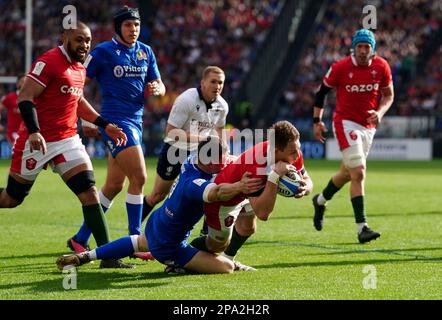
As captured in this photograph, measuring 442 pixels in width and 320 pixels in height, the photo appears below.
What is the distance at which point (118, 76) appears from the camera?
968 centimetres

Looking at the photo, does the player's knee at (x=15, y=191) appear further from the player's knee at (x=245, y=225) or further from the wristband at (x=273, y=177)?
the wristband at (x=273, y=177)

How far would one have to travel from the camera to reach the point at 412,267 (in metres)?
8.66

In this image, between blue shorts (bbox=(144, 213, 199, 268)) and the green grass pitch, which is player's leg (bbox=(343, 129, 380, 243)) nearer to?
the green grass pitch

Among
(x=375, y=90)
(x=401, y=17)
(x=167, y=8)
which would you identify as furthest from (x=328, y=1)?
(x=375, y=90)

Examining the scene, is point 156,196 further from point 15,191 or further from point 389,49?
point 389,49

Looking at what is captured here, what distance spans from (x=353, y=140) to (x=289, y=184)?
4138 millimetres

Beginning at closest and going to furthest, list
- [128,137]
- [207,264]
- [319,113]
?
[207,264] < [128,137] < [319,113]

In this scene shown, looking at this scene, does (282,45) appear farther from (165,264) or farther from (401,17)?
(165,264)

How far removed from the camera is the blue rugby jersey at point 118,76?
9656 mm

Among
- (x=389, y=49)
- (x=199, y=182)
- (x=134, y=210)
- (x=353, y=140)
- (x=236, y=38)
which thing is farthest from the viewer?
(x=236, y=38)

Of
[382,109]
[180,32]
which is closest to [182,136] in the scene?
[382,109]

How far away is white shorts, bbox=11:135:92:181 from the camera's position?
8703mm

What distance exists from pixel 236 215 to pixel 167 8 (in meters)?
30.2

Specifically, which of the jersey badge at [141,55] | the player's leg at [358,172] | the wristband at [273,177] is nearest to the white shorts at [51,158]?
the jersey badge at [141,55]
